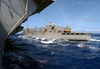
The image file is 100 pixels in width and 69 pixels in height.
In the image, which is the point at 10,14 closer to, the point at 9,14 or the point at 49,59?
the point at 9,14

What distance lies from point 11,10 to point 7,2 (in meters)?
0.42

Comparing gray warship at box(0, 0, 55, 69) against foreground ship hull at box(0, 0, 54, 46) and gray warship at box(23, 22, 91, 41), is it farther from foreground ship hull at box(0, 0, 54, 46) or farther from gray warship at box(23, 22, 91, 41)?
gray warship at box(23, 22, 91, 41)

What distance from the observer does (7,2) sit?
3.63 metres

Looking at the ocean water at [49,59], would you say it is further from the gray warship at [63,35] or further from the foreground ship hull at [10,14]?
the gray warship at [63,35]

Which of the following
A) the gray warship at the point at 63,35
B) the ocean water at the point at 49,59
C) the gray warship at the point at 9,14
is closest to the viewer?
the gray warship at the point at 9,14

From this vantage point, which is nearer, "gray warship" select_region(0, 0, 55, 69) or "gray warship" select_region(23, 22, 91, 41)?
"gray warship" select_region(0, 0, 55, 69)

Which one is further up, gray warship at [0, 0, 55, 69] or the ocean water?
gray warship at [0, 0, 55, 69]

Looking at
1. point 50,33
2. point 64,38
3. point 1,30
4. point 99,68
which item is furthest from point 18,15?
point 50,33

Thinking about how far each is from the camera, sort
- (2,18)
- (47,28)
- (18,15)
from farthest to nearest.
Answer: (47,28) < (18,15) < (2,18)

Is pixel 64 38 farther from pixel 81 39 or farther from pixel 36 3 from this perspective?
pixel 36 3

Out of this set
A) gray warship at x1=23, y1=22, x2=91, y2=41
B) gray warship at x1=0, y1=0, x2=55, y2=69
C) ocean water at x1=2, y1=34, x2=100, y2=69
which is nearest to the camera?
gray warship at x1=0, y1=0, x2=55, y2=69

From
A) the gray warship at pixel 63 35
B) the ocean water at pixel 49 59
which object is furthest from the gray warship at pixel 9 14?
the gray warship at pixel 63 35

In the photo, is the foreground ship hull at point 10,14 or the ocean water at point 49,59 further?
the ocean water at point 49,59

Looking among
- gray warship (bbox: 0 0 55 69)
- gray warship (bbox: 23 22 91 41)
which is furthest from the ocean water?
gray warship (bbox: 23 22 91 41)
